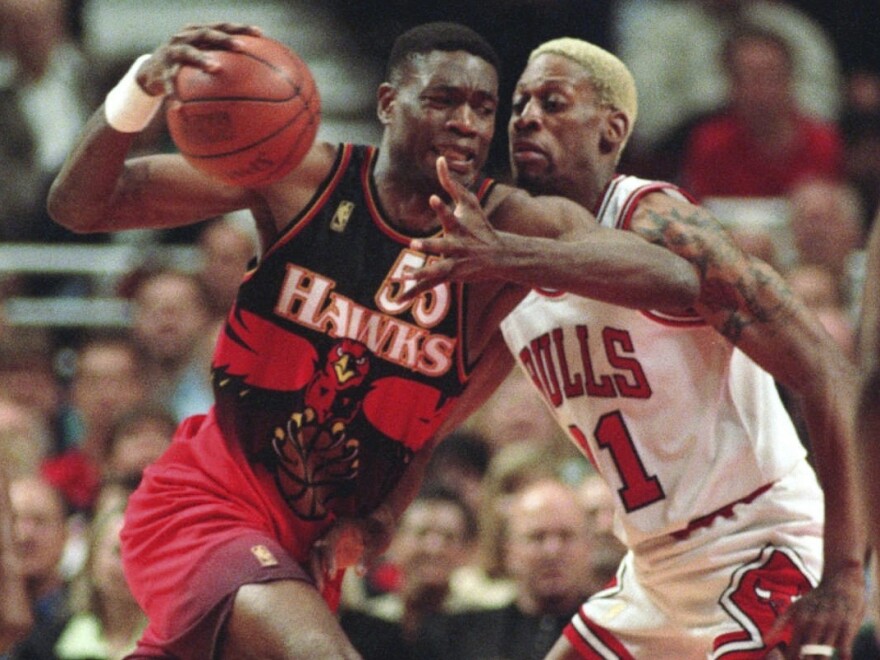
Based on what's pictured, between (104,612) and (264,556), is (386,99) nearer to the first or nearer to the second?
(264,556)

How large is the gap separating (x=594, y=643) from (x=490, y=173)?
506 centimetres

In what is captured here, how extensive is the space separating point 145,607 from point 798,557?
188 centimetres

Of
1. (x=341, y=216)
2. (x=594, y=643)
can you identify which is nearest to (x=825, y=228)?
(x=594, y=643)

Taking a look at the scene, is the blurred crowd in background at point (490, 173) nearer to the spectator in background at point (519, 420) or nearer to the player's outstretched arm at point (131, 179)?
the spectator in background at point (519, 420)

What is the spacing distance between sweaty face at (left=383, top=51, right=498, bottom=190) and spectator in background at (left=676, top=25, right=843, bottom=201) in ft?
17.1

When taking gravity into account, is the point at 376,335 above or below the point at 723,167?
above

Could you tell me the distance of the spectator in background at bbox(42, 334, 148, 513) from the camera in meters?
8.71

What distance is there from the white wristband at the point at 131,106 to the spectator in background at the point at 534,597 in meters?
3.02

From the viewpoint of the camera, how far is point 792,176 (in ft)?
32.2

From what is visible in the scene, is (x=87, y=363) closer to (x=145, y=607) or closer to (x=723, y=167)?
(x=723, y=167)

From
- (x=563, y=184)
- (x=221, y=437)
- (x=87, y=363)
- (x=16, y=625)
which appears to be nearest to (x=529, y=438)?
(x=87, y=363)

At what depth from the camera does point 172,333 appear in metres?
9.01

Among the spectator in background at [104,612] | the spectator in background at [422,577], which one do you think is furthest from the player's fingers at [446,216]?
the spectator in background at [104,612]

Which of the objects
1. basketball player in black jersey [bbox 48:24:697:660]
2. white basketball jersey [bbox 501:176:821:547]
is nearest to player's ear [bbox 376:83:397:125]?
basketball player in black jersey [bbox 48:24:697:660]
